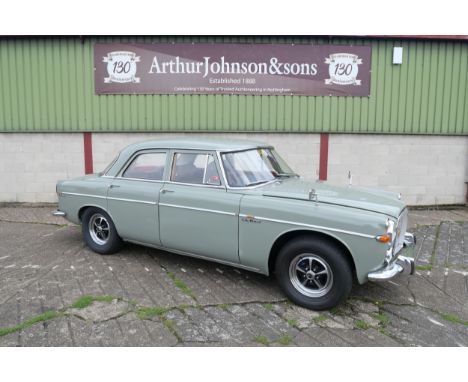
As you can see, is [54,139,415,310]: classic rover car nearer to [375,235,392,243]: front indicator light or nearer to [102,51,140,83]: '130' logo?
[375,235,392,243]: front indicator light

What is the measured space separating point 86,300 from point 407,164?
8.03 m

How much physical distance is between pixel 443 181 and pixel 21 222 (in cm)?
957

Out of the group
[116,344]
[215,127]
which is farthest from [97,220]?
[215,127]

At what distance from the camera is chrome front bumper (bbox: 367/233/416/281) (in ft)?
12.8

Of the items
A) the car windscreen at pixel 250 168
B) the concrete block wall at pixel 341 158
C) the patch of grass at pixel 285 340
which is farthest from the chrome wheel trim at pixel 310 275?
the concrete block wall at pixel 341 158

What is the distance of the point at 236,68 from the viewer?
30.7 feet

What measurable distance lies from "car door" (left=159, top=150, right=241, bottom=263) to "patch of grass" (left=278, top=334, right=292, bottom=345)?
1182 millimetres

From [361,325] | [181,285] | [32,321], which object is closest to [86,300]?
[32,321]

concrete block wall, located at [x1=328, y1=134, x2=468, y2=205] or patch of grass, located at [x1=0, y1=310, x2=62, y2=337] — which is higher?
concrete block wall, located at [x1=328, y1=134, x2=468, y2=205]

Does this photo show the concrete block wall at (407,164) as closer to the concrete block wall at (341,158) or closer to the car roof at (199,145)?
the concrete block wall at (341,158)

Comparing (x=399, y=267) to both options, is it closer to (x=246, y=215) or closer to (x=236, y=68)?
(x=246, y=215)

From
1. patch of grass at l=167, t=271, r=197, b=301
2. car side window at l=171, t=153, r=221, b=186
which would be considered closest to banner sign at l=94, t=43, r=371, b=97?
car side window at l=171, t=153, r=221, b=186

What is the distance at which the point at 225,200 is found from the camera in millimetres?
4695

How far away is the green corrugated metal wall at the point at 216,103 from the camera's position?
369 inches
